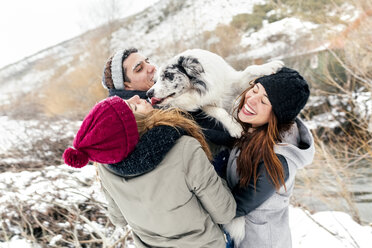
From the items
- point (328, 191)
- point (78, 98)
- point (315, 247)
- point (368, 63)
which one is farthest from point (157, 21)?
point (315, 247)

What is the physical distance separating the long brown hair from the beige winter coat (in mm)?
164

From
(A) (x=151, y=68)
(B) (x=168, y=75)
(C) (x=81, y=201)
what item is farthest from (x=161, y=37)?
(B) (x=168, y=75)

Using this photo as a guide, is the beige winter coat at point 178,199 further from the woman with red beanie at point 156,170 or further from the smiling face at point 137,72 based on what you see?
the smiling face at point 137,72

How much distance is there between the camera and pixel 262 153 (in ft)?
3.67

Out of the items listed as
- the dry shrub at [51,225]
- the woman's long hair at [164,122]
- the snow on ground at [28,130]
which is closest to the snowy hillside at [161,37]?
the snow on ground at [28,130]

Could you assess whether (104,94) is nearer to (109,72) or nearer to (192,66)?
(109,72)

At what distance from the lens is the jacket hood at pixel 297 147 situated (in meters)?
1.12

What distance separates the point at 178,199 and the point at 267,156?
48 centimetres

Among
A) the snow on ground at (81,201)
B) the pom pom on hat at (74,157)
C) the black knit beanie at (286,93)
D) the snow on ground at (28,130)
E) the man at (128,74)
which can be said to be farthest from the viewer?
the snow on ground at (28,130)

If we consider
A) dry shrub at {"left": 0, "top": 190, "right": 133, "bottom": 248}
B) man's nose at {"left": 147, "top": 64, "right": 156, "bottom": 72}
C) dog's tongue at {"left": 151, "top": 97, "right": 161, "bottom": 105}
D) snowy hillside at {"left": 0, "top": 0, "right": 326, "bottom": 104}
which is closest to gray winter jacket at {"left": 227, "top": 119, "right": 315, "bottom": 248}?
dog's tongue at {"left": 151, "top": 97, "right": 161, "bottom": 105}

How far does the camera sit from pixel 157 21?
34.9 ft

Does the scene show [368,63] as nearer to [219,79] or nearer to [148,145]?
[219,79]

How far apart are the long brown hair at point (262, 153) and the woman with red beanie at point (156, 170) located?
0.16 metres

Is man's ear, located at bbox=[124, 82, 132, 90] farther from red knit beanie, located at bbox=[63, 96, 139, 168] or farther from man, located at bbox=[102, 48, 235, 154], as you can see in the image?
red knit beanie, located at bbox=[63, 96, 139, 168]
